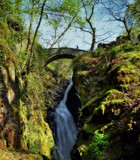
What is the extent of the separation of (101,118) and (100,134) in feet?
2.15

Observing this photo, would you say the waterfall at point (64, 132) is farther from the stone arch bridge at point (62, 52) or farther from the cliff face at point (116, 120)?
the cliff face at point (116, 120)

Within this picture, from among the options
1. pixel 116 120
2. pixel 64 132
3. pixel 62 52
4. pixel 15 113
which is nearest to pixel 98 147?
pixel 116 120

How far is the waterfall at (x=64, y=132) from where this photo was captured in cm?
1123

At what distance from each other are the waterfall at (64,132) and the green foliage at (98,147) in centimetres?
826

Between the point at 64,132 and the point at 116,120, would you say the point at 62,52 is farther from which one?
the point at 116,120

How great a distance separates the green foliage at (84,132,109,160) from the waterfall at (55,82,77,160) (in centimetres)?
826

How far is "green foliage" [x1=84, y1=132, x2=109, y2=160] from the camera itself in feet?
10.8

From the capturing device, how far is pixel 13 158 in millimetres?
3264

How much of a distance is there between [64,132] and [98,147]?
9724mm

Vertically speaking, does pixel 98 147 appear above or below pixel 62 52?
below

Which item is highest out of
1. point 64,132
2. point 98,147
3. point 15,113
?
point 15,113

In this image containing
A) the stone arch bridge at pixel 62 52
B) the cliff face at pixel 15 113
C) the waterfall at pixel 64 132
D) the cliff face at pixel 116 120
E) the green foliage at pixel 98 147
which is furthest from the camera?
the stone arch bridge at pixel 62 52

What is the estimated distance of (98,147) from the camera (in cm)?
346

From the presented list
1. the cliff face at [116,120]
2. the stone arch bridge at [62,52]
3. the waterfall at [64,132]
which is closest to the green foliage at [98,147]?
the cliff face at [116,120]
